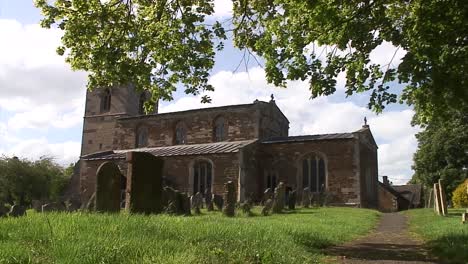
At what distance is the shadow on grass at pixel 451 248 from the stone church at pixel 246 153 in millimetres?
18402

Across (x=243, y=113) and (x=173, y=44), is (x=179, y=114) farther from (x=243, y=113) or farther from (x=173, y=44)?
(x=173, y=44)

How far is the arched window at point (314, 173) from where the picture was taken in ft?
98.9

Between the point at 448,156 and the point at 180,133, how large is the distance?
2270 centimetres

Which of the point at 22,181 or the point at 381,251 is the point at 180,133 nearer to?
the point at 22,181

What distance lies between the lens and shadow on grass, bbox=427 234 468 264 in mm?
7773

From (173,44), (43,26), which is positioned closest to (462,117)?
(173,44)

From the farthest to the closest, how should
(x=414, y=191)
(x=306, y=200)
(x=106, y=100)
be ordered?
(x=414, y=191), (x=106, y=100), (x=306, y=200)

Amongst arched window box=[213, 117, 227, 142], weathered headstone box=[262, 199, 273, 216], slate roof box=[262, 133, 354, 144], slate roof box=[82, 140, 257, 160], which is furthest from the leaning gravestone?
arched window box=[213, 117, 227, 142]

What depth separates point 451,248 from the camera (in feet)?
28.1

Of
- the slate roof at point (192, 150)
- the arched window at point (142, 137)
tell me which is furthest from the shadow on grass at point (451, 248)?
the arched window at point (142, 137)

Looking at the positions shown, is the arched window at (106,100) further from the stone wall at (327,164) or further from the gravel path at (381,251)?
the gravel path at (381,251)

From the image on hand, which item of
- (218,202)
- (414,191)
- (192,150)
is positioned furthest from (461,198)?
(414,191)

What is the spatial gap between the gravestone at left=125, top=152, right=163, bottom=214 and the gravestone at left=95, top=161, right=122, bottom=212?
368 mm

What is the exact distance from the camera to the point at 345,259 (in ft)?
26.0
